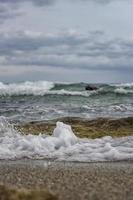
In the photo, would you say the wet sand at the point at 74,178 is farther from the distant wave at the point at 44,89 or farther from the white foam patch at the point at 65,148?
the distant wave at the point at 44,89

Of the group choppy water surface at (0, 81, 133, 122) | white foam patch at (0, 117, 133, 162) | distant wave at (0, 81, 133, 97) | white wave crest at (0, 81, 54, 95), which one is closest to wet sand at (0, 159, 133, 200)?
white foam patch at (0, 117, 133, 162)

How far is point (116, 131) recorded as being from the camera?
1230 centimetres

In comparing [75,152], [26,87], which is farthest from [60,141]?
[26,87]

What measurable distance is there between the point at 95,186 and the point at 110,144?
361cm

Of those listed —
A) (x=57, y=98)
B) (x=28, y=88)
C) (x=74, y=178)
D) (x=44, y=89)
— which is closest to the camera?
(x=74, y=178)

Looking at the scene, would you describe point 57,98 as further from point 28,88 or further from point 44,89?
point 28,88

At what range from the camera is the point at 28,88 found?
45.8m

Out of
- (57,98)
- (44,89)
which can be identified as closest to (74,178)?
(57,98)

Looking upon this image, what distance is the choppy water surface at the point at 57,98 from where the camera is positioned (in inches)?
835

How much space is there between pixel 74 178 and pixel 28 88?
39791 millimetres

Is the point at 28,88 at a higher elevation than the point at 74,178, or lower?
lower

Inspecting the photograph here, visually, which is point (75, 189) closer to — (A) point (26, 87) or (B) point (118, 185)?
(B) point (118, 185)

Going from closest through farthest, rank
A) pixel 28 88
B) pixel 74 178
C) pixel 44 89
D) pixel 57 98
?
1. pixel 74 178
2. pixel 57 98
3. pixel 44 89
4. pixel 28 88

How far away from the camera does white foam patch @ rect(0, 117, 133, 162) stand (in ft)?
26.8
